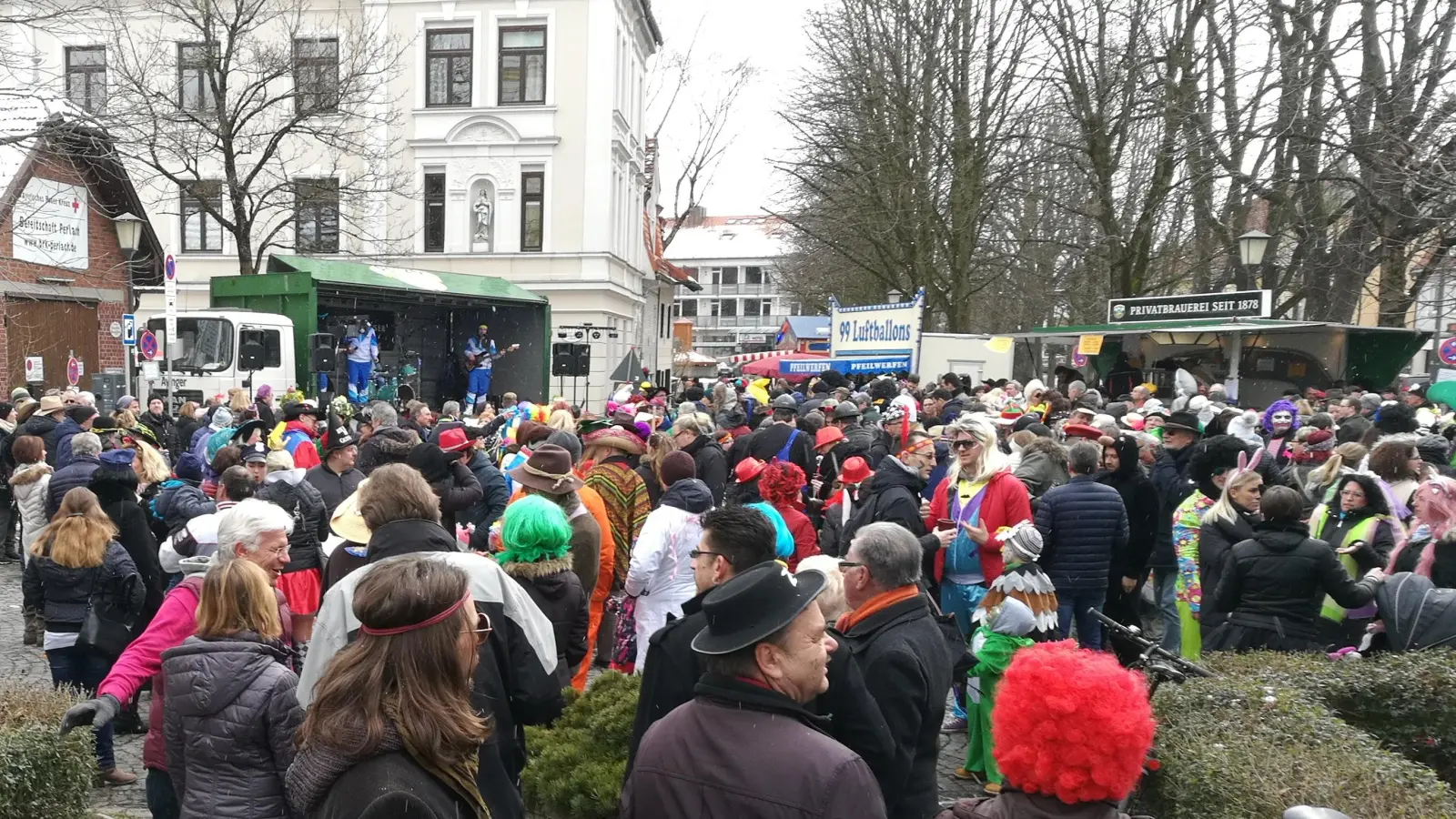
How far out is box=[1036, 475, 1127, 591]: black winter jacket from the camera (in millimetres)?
6906

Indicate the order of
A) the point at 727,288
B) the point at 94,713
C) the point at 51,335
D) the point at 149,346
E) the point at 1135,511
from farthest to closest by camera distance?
the point at 727,288 < the point at 51,335 < the point at 149,346 < the point at 1135,511 < the point at 94,713

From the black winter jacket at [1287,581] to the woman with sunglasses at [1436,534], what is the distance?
31 cm

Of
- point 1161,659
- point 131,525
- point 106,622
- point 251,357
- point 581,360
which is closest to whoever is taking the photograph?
point 1161,659

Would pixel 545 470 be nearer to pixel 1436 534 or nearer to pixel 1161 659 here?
pixel 1161 659

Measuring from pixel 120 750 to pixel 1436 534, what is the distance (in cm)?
729

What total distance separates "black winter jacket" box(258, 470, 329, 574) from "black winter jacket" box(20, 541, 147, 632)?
2.59ft

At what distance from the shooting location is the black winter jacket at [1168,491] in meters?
8.25

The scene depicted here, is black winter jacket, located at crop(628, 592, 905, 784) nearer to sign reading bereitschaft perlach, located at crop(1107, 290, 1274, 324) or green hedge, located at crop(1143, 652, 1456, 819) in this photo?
green hedge, located at crop(1143, 652, 1456, 819)

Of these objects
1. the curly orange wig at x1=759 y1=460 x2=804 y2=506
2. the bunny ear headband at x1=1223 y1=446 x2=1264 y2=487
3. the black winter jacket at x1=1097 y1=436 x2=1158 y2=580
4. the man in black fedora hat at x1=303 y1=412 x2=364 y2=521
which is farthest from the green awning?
the bunny ear headband at x1=1223 y1=446 x2=1264 y2=487

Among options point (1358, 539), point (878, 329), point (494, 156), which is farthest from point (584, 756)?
point (494, 156)

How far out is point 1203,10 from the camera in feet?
65.6

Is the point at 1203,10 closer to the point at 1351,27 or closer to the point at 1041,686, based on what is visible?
the point at 1351,27

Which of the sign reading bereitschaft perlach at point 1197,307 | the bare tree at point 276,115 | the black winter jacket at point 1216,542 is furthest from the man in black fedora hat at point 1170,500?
the bare tree at point 276,115

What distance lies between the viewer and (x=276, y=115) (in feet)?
105
